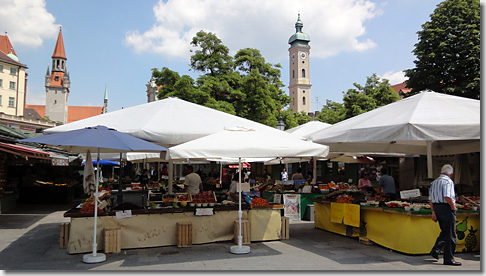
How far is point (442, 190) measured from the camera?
6.45 meters

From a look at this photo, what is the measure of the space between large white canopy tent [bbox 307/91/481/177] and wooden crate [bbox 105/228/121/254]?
479cm

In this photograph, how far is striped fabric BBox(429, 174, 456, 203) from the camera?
20.9 feet

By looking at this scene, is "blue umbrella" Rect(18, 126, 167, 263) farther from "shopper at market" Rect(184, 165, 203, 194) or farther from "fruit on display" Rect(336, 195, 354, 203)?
"fruit on display" Rect(336, 195, 354, 203)

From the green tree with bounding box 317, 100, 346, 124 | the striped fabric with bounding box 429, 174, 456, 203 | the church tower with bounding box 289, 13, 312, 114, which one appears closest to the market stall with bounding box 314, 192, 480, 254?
the striped fabric with bounding box 429, 174, 456, 203

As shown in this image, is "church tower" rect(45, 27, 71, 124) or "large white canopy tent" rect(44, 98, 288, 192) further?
"church tower" rect(45, 27, 71, 124)

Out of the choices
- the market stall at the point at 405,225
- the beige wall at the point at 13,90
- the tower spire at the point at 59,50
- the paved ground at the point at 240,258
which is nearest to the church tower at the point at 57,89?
the tower spire at the point at 59,50

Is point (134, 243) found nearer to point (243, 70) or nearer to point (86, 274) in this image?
point (86, 274)

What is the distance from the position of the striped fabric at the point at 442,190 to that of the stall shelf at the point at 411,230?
0.72m

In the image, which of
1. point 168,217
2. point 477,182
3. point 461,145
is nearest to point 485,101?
point 461,145

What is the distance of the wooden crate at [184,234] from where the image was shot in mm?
7930

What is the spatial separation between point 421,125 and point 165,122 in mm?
5253

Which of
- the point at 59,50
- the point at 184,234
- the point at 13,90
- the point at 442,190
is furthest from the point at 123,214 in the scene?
the point at 59,50

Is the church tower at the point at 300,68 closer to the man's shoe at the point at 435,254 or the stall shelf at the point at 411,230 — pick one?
the stall shelf at the point at 411,230

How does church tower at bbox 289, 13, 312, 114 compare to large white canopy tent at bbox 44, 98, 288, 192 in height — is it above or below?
above
